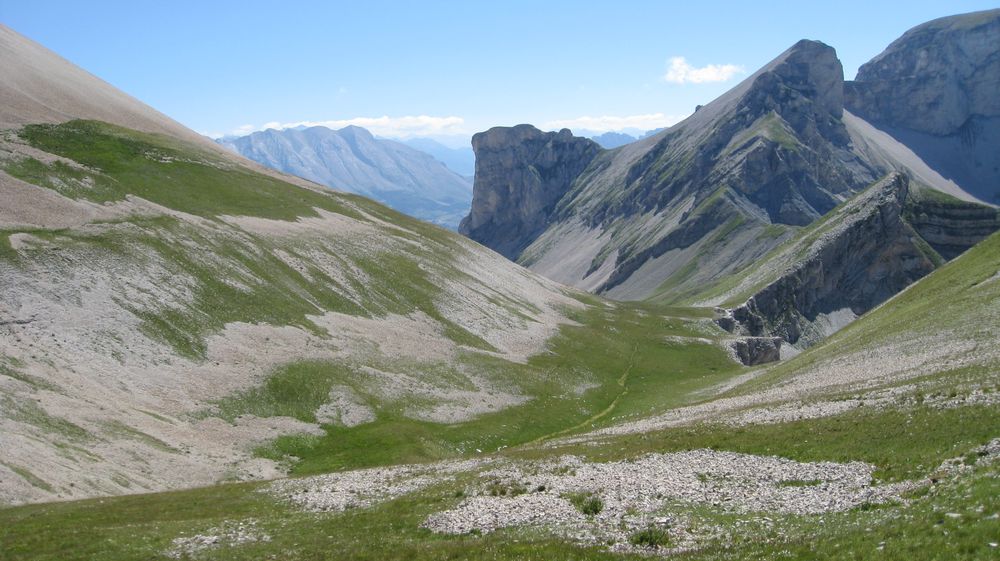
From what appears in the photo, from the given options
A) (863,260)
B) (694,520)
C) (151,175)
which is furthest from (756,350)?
(694,520)

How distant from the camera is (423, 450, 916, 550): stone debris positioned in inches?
1098

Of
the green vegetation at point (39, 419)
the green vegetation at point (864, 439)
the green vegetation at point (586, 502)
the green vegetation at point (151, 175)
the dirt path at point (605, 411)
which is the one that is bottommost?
the dirt path at point (605, 411)

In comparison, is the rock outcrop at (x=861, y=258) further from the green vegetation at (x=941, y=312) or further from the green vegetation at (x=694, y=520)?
the green vegetation at (x=694, y=520)

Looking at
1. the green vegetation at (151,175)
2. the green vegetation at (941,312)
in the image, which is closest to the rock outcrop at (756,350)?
the green vegetation at (941,312)

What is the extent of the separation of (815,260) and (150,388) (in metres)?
161

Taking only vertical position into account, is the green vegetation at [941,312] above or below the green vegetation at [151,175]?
below

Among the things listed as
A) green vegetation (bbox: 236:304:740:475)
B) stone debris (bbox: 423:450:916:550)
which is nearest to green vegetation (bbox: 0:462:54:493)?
green vegetation (bbox: 236:304:740:475)

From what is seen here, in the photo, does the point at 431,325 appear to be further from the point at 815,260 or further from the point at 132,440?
the point at 815,260

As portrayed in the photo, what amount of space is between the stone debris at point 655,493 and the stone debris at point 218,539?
7937 mm

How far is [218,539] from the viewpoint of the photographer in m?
Result: 31.1

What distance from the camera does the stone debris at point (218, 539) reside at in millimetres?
29362

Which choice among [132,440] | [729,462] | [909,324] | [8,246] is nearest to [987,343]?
[909,324]

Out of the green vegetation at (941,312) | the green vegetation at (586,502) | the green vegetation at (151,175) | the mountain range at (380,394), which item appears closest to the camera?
the mountain range at (380,394)

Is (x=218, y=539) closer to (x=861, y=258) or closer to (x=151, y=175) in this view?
(x=151, y=175)
